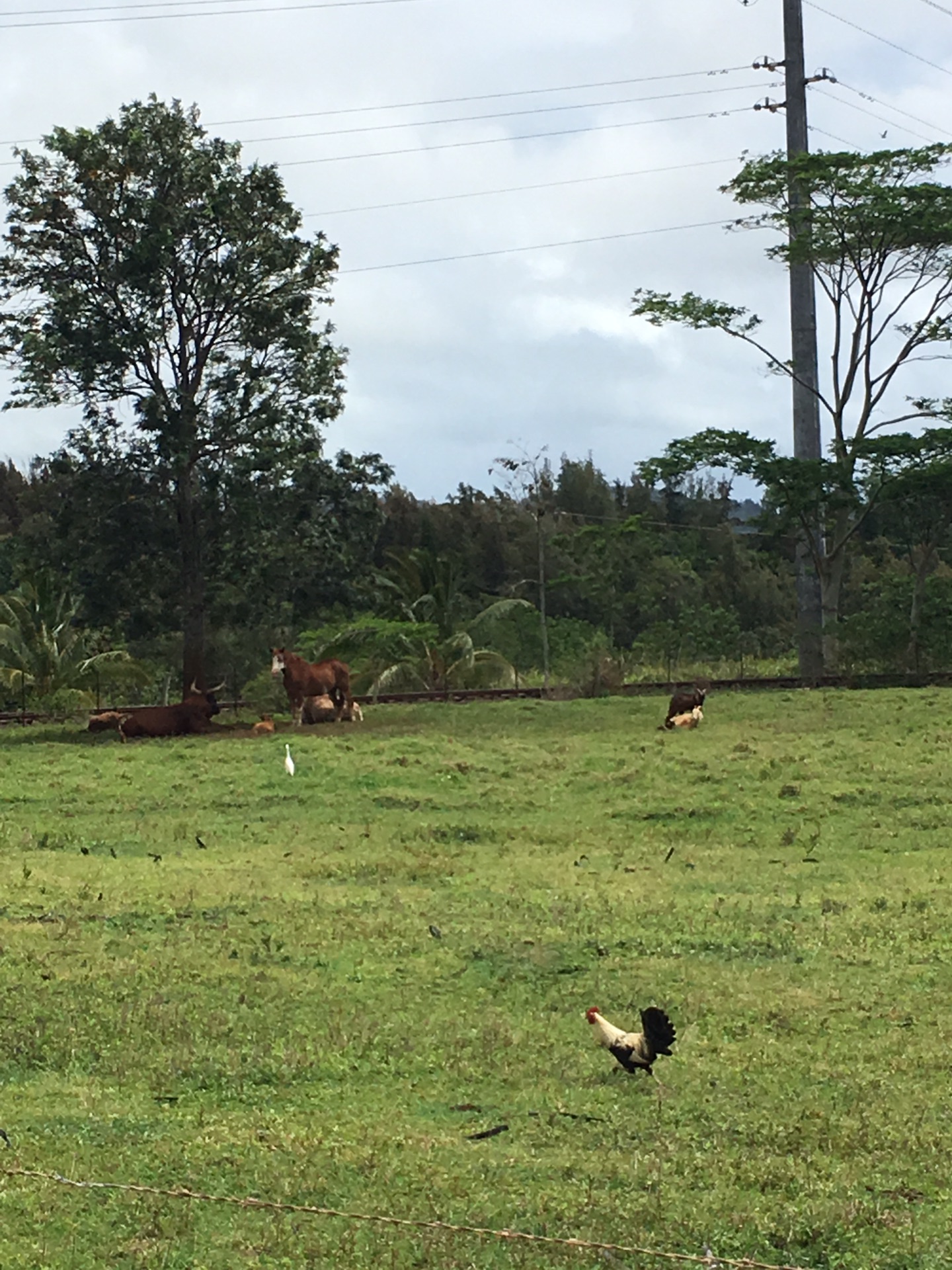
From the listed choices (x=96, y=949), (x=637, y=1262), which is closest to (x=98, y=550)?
(x=96, y=949)

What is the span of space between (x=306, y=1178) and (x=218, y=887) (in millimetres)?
6582

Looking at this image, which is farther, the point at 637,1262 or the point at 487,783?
the point at 487,783

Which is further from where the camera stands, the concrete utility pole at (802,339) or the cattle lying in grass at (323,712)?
the concrete utility pole at (802,339)

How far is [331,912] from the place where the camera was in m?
10.9

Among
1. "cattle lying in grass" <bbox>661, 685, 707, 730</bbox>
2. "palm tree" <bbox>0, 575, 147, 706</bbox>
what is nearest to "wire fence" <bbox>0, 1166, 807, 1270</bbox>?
"cattle lying in grass" <bbox>661, 685, 707, 730</bbox>

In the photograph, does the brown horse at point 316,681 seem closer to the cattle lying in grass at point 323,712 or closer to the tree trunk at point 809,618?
Result: the cattle lying in grass at point 323,712

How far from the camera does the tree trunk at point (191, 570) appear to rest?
2673 cm

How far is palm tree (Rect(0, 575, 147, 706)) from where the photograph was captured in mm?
29672

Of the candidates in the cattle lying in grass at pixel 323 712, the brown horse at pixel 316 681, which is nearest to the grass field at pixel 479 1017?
the cattle lying in grass at pixel 323 712

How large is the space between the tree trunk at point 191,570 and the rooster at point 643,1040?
1981 cm

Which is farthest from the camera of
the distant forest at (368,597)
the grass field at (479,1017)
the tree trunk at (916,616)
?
the tree trunk at (916,616)

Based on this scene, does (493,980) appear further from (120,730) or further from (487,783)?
(120,730)

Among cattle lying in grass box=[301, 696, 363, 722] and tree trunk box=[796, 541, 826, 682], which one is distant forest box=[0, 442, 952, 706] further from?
cattle lying in grass box=[301, 696, 363, 722]

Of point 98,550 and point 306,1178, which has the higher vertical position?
point 98,550
